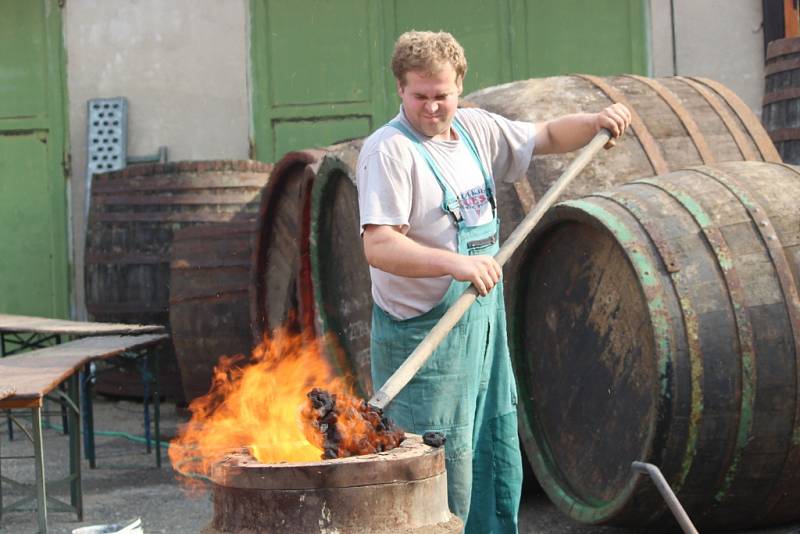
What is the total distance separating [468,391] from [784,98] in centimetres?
507

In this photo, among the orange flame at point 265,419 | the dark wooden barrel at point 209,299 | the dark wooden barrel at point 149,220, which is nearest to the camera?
the orange flame at point 265,419

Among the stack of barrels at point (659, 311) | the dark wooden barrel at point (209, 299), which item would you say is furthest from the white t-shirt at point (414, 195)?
the dark wooden barrel at point (209, 299)

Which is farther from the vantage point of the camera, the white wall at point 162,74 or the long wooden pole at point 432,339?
the white wall at point 162,74

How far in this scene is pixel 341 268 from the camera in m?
7.11

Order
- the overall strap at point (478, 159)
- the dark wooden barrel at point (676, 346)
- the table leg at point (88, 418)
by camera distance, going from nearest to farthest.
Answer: the overall strap at point (478, 159) → the dark wooden barrel at point (676, 346) → the table leg at point (88, 418)

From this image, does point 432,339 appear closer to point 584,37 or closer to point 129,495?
point 129,495

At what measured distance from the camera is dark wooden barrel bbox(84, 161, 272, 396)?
9273 millimetres

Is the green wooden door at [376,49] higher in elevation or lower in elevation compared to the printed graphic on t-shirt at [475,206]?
higher

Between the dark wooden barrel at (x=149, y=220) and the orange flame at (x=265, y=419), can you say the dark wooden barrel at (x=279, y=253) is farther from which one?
the orange flame at (x=265, y=419)

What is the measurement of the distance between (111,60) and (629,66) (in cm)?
409

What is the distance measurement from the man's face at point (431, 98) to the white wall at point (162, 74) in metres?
7.01

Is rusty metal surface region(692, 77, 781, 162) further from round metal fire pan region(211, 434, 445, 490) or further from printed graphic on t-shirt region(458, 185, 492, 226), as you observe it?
round metal fire pan region(211, 434, 445, 490)

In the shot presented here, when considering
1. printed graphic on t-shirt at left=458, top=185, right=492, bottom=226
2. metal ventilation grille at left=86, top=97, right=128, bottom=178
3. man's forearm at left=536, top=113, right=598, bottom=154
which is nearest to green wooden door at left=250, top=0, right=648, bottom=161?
metal ventilation grille at left=86, top=97, right=128, bottom=178

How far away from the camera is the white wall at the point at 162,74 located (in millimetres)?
10867
